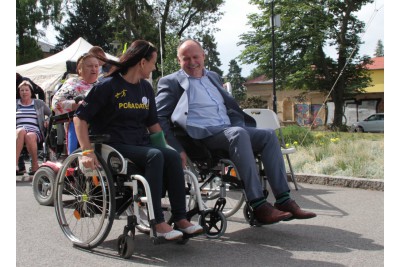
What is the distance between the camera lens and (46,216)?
5.26 metres

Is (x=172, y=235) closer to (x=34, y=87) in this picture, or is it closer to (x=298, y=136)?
(x=34, y=87)

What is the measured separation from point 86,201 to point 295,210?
5.27 feet

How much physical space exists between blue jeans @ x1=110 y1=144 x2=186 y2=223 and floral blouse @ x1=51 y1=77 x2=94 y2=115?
1915 millimetres

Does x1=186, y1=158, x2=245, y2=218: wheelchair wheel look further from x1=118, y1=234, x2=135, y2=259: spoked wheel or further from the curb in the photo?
the curb

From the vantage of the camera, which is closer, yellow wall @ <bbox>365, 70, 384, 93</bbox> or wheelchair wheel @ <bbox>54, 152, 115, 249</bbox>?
wheelchair wheel @ <bbox>54, 152, 115, 249</bbox>

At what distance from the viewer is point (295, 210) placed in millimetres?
4066

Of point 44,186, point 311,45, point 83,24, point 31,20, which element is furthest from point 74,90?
point 83,24

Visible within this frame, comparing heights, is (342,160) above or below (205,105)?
below

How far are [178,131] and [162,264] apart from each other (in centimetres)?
136

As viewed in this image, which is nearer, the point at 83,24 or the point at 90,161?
the point at 90,161

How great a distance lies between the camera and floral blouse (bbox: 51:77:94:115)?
553cm

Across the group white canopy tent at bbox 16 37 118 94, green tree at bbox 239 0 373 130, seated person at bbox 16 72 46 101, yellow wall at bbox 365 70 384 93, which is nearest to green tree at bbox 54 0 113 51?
green tree at bbox 239 0 373 130

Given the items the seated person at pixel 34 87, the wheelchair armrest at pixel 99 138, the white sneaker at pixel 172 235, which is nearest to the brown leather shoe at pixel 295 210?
the white sneaker at pixel 172 235
